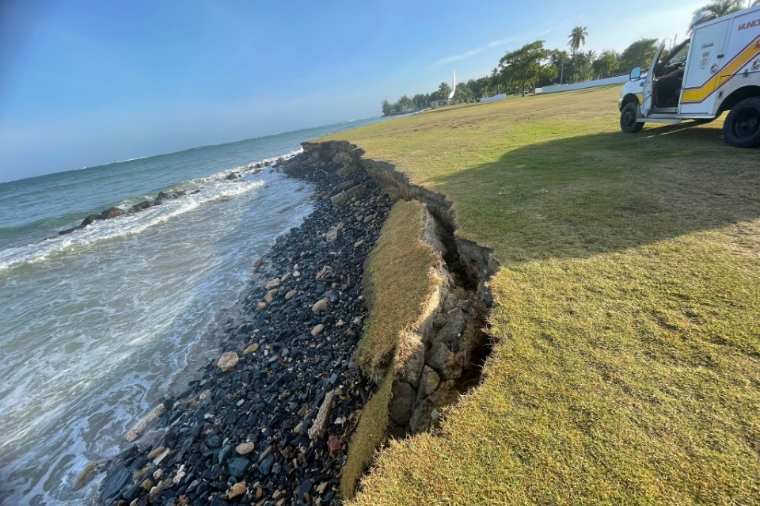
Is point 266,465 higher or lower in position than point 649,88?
lower

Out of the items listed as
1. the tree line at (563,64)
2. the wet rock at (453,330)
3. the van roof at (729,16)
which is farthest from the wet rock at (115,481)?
the tree line at (563,64)

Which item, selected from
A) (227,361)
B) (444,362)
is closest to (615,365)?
(444,362)

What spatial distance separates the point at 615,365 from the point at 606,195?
178 inches

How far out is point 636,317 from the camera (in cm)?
333

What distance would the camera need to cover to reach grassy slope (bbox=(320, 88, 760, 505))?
2.19 metres

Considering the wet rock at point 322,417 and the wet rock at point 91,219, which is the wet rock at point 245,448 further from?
the wet rock at point 91,219

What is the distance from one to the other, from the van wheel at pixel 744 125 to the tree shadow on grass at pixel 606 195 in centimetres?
27

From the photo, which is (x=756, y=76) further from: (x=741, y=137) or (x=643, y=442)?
(x=643, y=442)

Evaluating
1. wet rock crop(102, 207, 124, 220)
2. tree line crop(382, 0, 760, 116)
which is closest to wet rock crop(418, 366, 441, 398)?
wet rock crop(102, 207, 124, 220)

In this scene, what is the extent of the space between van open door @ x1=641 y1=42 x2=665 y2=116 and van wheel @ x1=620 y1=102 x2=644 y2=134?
0.54m

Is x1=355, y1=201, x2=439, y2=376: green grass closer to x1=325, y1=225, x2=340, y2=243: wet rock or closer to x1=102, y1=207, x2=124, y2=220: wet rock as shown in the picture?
x1=325, y1=225, x2=340, y2=243: wet rock

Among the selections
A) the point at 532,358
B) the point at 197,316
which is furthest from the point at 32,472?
the point at 532,358

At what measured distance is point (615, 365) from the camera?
288 cm

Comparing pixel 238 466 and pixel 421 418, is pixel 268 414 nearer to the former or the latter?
pixel 238 466
